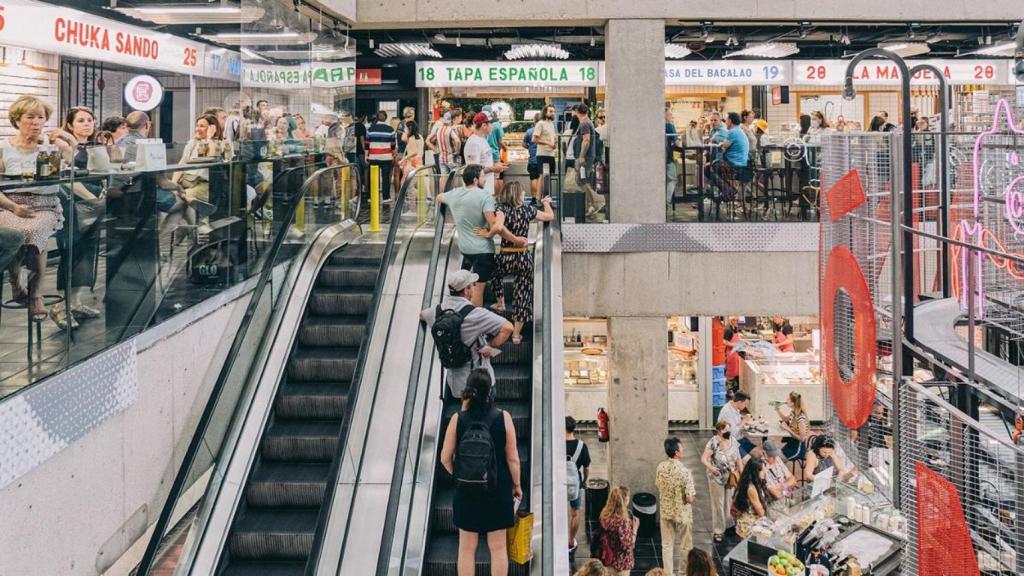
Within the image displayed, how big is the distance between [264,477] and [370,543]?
1107 millimetres

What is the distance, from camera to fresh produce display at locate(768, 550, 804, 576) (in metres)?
6.84

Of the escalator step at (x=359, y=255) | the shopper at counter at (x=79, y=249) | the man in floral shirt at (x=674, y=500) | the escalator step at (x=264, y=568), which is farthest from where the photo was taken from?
the man in floral shirt at (x=674, y=500)

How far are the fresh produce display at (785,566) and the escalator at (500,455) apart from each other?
2.43 meters

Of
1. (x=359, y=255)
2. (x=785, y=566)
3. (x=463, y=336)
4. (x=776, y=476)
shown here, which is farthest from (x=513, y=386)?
(x=776, y=476)

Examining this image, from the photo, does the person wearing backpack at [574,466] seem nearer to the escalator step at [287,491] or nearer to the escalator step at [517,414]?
the escalator step at [517,414]

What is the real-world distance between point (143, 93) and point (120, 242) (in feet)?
28.3

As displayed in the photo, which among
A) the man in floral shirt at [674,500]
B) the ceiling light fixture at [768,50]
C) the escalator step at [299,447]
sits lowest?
the man in floral shirt at [674,500]

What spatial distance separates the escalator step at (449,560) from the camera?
538cm

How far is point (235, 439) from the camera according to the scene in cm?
626

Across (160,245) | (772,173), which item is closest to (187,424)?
(160,245)

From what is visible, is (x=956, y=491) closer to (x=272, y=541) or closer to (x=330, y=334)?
(x=272, y=541)

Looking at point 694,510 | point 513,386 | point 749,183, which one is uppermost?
point 749,183

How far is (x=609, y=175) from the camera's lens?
11969 millimetres

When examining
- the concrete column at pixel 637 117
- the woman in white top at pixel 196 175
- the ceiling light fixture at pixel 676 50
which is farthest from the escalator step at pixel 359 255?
the ceiling light fixture at pixel 676 50
